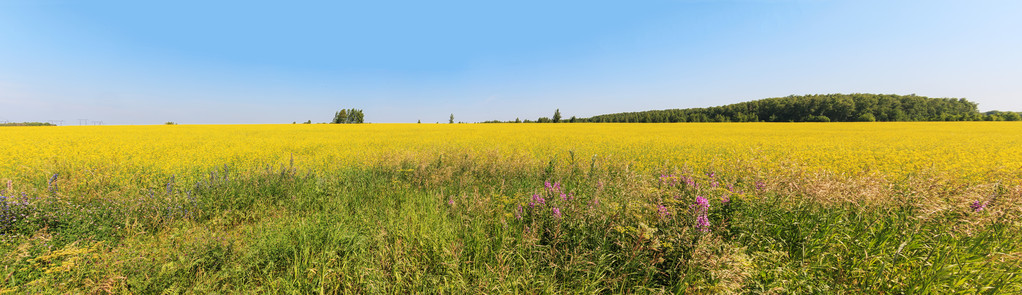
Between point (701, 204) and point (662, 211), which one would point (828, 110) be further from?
point (662, 211)

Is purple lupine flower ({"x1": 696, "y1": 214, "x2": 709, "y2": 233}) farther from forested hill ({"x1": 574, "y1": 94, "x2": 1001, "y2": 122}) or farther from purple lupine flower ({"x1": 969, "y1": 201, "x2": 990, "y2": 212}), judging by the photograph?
forested hill ({"x1": 574, "y1": 94, "x2": 1001, "y2": 122})

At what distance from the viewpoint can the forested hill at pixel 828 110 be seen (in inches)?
2157

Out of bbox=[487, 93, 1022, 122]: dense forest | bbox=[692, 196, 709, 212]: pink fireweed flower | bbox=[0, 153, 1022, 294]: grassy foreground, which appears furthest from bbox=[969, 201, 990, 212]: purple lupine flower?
bbox=[487, 93, 1022, 122]: dense forest

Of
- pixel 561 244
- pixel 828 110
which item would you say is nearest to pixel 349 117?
pixel 561 244

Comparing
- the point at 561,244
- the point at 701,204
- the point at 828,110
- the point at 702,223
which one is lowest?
the point at 561,244

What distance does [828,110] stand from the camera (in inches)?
2215

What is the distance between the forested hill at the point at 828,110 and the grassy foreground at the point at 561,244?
65.0m

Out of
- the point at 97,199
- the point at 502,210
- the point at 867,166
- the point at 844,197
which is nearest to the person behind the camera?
the point at 844,197

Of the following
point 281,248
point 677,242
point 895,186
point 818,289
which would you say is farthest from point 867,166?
point 281,248

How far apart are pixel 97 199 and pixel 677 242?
24.7 feet

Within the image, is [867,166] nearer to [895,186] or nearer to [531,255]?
[895,186]

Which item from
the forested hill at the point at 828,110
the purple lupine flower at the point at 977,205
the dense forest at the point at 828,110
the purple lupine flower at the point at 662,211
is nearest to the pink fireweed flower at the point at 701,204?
the purple lupine flower at the point at 662,211

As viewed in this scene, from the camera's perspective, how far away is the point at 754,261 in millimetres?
2666

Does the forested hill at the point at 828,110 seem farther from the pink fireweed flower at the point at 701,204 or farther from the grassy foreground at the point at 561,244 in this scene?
the pink fireweed flower at the point at 701,204
